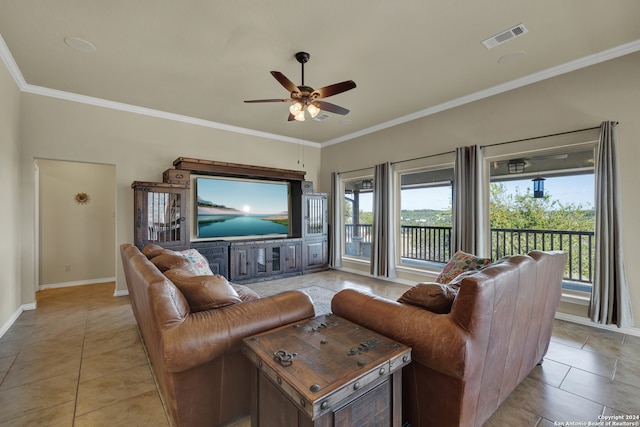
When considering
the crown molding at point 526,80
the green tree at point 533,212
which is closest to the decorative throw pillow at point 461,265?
the green tree at point 533,212

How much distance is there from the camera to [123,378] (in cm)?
218

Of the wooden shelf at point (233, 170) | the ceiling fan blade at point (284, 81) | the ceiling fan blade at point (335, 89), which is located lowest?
the wooden shelf at point (233, 170)

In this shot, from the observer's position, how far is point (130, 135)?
450 centimetres

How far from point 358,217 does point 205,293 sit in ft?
16.2

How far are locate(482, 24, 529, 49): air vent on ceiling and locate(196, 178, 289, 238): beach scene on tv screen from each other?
4.24 meters

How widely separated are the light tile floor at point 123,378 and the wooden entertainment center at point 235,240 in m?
1.44

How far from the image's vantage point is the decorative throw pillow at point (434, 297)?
1548 millimetres

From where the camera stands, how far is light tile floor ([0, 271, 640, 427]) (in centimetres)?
177

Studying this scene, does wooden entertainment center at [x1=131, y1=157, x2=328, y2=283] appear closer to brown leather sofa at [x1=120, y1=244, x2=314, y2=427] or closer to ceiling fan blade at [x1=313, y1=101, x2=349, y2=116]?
ceiling fan blade at [x1=313, y1=101, x2=349, y2=116]

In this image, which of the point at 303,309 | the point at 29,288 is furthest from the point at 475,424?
the point at 29,288

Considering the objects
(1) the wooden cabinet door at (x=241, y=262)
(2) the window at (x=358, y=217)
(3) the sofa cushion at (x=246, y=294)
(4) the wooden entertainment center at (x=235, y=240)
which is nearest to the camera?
(3) the sofa cushion at (x=246, y=294)

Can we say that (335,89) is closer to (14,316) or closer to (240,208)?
(240,208)

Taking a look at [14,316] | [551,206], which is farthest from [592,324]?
[14,316]

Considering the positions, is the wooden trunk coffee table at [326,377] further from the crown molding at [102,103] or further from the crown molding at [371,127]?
the crown molding at [102,103]
